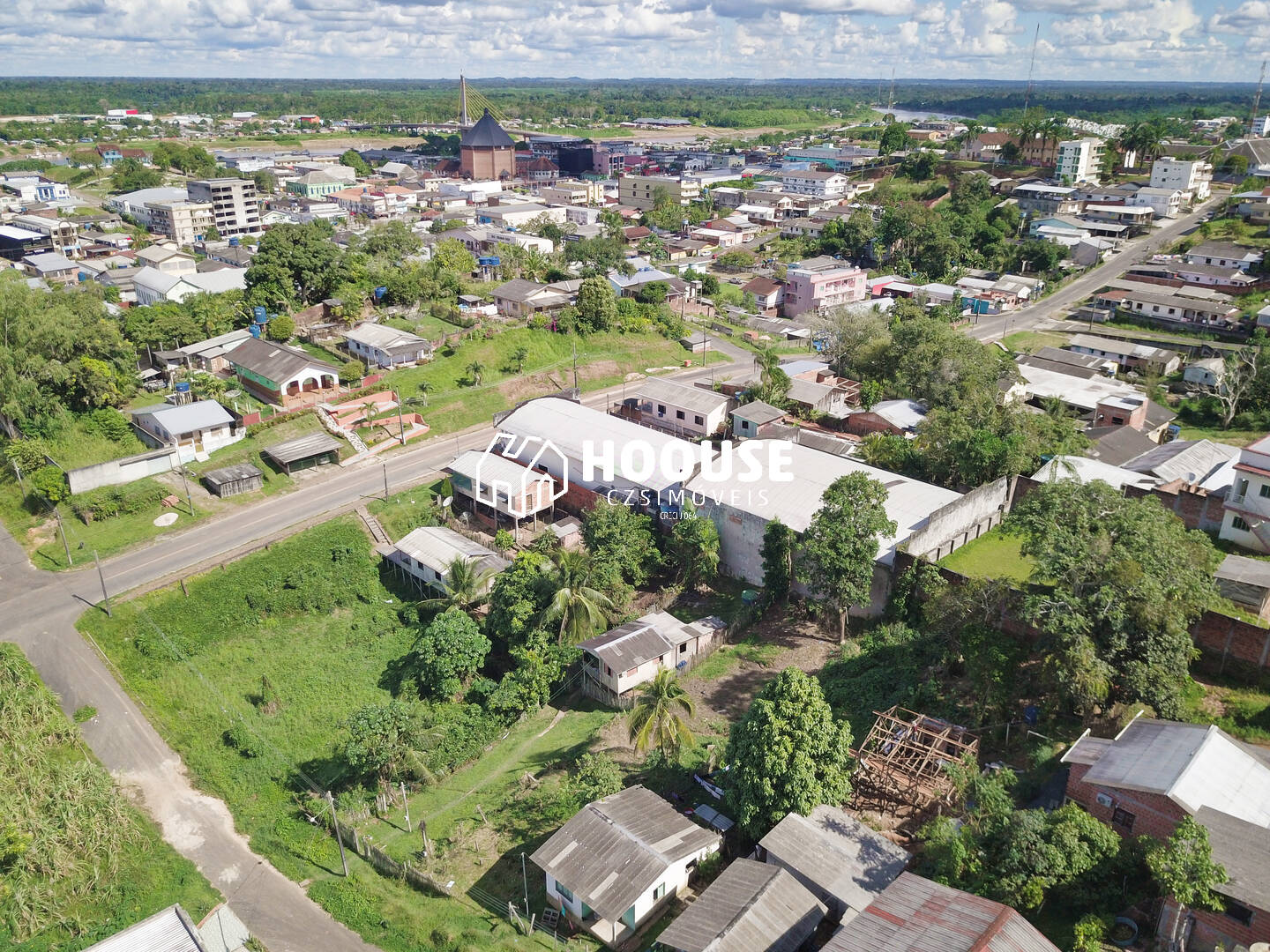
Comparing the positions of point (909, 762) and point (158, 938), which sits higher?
point (909, 762)

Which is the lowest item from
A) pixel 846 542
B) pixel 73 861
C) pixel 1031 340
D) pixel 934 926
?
pixel 73 861

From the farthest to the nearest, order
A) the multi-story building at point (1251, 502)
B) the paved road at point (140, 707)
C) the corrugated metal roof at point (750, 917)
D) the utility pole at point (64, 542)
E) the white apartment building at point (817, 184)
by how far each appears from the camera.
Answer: the white apartment building at point (817, 184)
the utility pole at point (64, 542)
the multi-story building at point (1251, 502)
the paved road at point (140, 707)
the corrugated metal roof at point (750, 917)

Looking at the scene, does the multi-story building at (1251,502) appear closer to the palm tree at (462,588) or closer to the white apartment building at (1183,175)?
the palm tree at (462,588)

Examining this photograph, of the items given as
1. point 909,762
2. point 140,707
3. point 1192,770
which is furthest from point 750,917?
point 140,707

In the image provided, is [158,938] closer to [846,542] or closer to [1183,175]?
[846,542]

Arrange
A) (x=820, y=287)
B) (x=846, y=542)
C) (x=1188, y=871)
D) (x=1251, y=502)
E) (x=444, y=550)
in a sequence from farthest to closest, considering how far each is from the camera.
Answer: (x=820, y=287), (x=444, y=550), (x=1251, y=502), (x=846, y=542), (x=1188, y=871)

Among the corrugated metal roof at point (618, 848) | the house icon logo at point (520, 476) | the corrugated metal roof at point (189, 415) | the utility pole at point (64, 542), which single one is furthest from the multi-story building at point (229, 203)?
the corrugated metal roof at point (618, 848)
